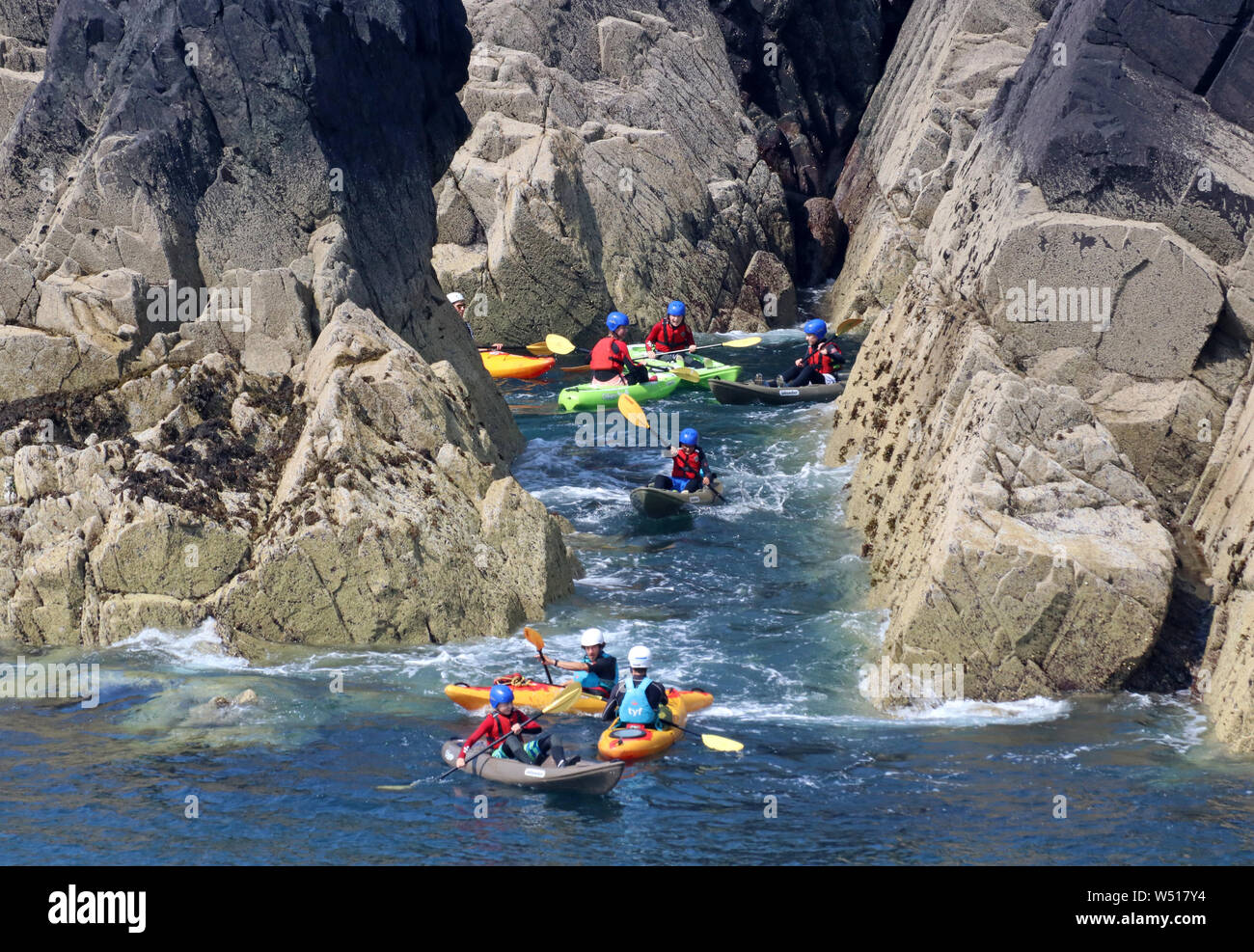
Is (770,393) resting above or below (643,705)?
above

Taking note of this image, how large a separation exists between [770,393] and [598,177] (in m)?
11.9

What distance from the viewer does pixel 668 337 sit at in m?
31.3

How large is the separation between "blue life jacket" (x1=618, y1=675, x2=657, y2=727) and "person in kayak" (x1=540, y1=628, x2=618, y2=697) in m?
1.04

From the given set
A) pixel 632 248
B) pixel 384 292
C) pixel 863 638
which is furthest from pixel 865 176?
pixel 863 638

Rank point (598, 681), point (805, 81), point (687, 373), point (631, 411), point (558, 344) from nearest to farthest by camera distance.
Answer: point (598, 681)
point (631, 411)
point (558, 344)
point (687, 373)
point (805, 81)

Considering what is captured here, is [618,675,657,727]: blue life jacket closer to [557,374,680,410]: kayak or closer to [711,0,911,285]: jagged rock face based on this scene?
[557,374,680,410]: kayak

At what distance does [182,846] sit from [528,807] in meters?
3.17

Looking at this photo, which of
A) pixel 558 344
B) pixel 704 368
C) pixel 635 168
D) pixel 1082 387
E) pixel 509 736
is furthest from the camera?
pixel 635 168

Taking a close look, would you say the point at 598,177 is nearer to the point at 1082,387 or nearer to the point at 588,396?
the point at 588,396

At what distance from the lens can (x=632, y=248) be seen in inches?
1490

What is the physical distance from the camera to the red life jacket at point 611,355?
2886 cm

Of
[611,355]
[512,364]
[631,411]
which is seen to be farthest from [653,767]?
[512,364]

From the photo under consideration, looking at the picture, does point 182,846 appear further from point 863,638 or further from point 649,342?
point 649,342

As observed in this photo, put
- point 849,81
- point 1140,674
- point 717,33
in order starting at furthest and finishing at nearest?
point 849,81 → point 717,33 → point 1140,674
